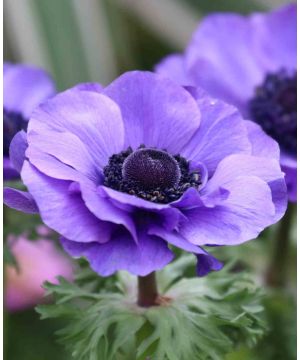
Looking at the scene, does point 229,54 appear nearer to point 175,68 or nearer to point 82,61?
point 175,68

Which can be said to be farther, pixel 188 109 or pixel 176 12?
pixel 176 12

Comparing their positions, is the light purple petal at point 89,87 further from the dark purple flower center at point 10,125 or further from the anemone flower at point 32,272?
the anemone flower at point 32,272

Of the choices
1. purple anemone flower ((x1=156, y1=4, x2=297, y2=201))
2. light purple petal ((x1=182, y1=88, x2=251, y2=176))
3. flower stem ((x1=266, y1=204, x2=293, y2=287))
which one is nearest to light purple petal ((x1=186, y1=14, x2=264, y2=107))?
purple anemone flower ((x1=156, y1=4, x2=297, y2=201))

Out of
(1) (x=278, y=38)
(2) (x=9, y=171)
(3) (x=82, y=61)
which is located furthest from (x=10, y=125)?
(3) (x=82, y=61)

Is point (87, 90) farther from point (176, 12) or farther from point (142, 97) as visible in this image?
point (176, 12)

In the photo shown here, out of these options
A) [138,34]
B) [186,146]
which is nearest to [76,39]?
[138,34]

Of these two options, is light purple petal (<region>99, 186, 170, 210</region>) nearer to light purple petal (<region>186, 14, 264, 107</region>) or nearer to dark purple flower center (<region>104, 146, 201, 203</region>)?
dark purple flower center (<region>104, 146, 201, 203</region>)
